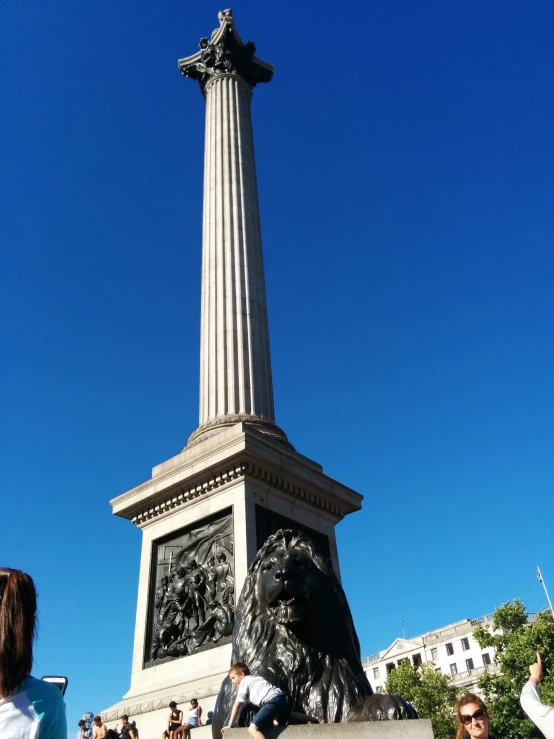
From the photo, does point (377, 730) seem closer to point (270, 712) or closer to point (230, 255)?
point (270, 712)

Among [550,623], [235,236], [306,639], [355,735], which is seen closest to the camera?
[355,735]

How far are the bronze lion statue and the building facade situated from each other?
230ft

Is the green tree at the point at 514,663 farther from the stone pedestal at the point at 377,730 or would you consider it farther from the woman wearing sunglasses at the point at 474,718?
the woman wearing sunglasses at the point at 474,718

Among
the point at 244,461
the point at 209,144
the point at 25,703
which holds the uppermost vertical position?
the point at 209,144

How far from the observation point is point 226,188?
1895 cm

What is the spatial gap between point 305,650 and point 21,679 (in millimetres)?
4102

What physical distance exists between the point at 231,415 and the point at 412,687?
4341 cm

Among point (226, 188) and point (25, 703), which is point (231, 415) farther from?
point (25, 703)

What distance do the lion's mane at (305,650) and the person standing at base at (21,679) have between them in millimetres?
3857

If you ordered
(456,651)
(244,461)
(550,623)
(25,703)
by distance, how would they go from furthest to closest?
(456,651), (550,623), (244,461), (25,703)

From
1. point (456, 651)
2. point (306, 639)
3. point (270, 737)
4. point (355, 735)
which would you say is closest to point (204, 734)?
point (306, 639)

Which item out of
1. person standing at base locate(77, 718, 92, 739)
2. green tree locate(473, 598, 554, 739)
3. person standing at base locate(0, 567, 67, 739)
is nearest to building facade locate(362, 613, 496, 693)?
green tree locate(473, 598, 554, 739)

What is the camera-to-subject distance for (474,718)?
356 cm

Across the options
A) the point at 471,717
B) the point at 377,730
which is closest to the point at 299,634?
the point at 377,730
